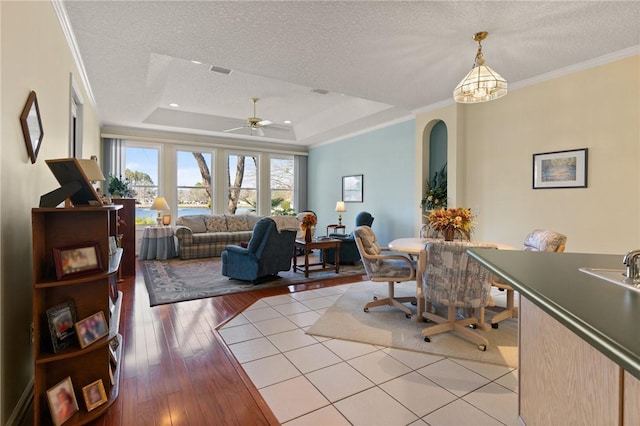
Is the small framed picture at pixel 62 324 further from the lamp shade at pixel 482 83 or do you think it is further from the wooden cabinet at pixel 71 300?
the lamp shade at pixel 482 83

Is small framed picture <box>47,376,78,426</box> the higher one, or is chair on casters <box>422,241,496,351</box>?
chair on casters <box>422,241,496,351</box>

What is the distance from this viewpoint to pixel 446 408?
6.14ft

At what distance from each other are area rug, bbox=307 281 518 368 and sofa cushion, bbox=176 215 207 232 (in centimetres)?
446

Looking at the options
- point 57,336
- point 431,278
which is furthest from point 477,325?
point 57,336

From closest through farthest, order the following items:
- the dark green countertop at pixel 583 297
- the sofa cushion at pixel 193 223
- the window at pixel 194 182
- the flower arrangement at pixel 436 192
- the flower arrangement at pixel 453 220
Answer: the dark green countertop at pixel 583 297, the flower arrangement at pixel 453 220, the flower arrangement at pixel 436 192, the sofa cushion at pixel 193 223, the window at pixel 194 182

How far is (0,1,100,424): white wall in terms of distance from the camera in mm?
1575

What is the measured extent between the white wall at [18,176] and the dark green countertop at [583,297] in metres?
2.30

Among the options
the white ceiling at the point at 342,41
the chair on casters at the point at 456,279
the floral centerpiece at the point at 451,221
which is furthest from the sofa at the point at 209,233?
the chair on casters at the point at 456,279

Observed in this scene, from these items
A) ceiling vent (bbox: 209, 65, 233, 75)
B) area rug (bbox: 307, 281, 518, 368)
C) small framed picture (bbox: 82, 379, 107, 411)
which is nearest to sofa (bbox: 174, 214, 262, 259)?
ceiling vent (bbox: 209, 65, 233, 75)

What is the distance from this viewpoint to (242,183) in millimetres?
8680

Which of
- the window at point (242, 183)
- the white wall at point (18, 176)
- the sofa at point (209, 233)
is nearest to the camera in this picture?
the white wall at point (18, 176)

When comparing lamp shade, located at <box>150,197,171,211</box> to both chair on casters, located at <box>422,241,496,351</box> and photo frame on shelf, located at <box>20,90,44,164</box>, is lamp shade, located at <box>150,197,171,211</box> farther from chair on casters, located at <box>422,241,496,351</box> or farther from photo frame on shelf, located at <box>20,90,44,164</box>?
chair on casters, located at <box>422,241,496,351</box>

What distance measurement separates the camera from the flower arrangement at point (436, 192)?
17.4 feet

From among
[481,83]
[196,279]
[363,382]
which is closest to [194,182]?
[196,279]
